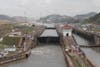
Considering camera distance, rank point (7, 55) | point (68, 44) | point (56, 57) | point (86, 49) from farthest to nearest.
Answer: point (86, 49), point (68, 44), point (56, 57), point (7, 55)

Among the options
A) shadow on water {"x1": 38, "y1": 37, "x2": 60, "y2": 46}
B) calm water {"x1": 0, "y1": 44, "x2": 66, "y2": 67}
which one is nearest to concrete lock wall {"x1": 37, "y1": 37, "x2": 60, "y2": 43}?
shadow on water {"x1": 38, "y1": 37, "x2": 60, "y2": 46}

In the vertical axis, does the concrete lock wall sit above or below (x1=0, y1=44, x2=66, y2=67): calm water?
above

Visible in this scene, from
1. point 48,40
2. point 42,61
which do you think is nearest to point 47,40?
point 48,40

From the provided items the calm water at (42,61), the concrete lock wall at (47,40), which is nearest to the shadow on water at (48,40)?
the concrete lock wall at (47,40)

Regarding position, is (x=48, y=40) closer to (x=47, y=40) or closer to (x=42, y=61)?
(x=47, y=40)

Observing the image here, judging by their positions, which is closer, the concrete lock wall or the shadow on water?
the shadow on water

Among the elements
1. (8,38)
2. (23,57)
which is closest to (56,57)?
(23,57)

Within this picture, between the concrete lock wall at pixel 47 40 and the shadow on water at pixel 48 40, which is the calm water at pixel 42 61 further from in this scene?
the concrete lock wall at pixel 47 40

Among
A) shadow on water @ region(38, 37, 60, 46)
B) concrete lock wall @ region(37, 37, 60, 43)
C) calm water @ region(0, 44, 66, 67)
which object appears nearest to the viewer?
calm water @ region(0, 44, 66, 67)

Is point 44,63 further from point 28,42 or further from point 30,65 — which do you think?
point 28,42

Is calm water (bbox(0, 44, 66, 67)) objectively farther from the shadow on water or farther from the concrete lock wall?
the concrete lock wall

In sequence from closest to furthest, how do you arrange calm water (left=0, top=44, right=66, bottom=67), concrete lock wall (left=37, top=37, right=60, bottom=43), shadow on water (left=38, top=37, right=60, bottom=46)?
calm water (left=0, top=44, right=66, bottom=67) → shadow on water (left=38, top=37, right=60, bottom=46) → concrete lock wall (left=37, top=37, right=60, bottom=43)
